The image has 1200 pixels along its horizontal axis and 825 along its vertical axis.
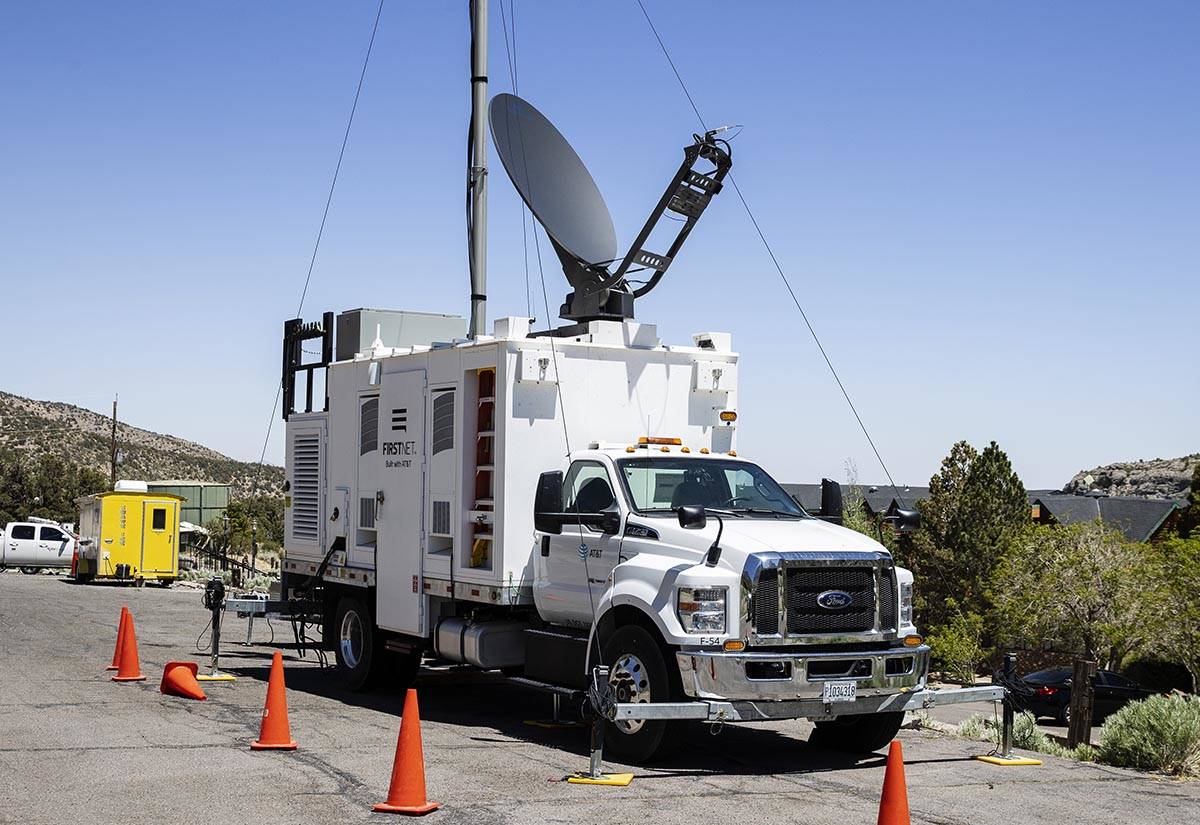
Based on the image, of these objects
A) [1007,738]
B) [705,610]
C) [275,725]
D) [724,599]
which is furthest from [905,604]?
[275,725]

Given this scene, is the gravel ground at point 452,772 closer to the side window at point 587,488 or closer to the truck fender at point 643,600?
the truck fender at point 643,600

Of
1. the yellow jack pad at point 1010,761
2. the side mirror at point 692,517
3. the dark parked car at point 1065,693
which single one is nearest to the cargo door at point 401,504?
the side mirror at point 692,517

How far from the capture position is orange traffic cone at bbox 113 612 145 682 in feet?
49.4

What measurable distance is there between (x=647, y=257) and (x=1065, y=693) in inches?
705

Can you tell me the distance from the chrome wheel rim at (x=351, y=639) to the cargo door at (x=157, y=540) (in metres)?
24.0

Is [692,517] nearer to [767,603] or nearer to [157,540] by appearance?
[767,603]

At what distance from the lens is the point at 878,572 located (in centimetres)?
1042

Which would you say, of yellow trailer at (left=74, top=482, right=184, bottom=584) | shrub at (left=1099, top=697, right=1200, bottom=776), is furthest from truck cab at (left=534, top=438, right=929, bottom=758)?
yellow trailer at (left=74, top=482, right=184, bottom=584)

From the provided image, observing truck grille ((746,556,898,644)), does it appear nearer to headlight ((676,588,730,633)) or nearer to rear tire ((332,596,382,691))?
headlight ((676,588,730,633))

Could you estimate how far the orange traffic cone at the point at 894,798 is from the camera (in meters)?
7.57

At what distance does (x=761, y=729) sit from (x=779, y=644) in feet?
9.68

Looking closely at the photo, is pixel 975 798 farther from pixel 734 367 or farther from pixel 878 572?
pixel 734 367

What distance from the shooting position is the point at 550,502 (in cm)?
1135

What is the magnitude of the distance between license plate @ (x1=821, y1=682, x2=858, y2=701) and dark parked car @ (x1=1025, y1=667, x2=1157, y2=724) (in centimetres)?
1839
